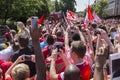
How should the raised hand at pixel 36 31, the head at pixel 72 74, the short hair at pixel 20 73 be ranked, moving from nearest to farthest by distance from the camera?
1. the head at pixel 72 74
2. the raised hand at pixel 36 31
3. the short hair at pixel 20 73

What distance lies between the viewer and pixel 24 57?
4.97m

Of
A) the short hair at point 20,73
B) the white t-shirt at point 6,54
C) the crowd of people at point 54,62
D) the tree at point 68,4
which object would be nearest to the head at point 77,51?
the crowd of people at point 54,62

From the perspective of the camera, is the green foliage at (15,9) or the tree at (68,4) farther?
the tree at (68,4)

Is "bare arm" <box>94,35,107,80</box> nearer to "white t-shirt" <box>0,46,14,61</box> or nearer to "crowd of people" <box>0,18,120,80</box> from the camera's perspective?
"crowd of people" <box>0,18,120,80</box>

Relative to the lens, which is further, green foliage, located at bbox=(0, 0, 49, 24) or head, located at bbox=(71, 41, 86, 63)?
green foliage, located at bbox=(0, 0, 49, 24)

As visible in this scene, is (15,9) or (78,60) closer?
(78,60)

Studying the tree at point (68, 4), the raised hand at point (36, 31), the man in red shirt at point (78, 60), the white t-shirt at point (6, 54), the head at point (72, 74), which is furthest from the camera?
the tree at point (68, 4)

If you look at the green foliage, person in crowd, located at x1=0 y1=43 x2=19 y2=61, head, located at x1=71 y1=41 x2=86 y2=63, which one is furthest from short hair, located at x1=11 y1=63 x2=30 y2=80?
the green foliage

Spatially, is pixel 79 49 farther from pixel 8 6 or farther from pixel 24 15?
pixel 24 15

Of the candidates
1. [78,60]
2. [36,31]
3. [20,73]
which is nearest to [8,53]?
[78,60]

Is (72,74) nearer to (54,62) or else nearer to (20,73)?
(20,73)

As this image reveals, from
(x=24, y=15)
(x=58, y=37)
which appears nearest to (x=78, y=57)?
(x=58, y=37)

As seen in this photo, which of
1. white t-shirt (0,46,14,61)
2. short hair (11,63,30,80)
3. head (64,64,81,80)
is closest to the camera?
head (64,64,81,80)

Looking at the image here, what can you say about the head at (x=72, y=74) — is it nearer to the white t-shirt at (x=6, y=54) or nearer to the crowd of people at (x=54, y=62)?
the crowd of people at (x=54, y=62)
